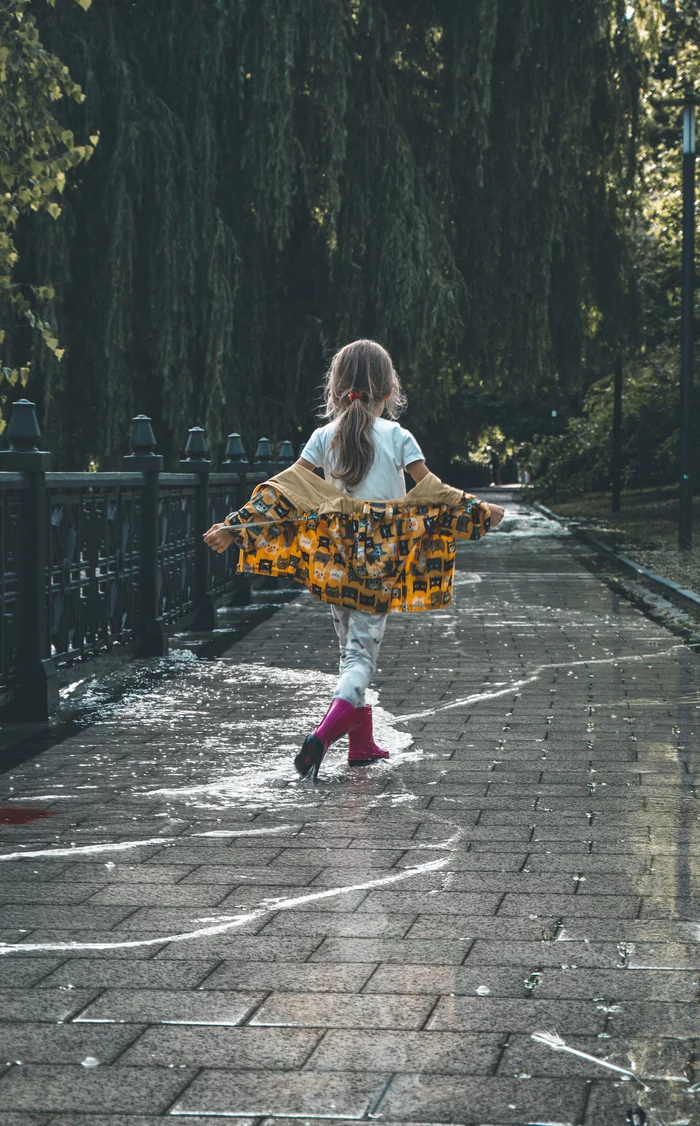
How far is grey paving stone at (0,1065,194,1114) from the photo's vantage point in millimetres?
3064

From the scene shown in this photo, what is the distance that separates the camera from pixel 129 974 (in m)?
3.89

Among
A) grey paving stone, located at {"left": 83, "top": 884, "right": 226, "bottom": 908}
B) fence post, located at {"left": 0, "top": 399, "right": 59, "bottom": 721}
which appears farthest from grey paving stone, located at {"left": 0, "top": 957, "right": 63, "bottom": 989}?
fence post, located at {"left": 0, "top": 399, "right": 59, "bottom": 721}

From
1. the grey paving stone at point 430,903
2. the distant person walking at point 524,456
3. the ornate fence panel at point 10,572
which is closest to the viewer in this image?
the grey paving stone at point 430,903

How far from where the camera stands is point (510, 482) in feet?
272

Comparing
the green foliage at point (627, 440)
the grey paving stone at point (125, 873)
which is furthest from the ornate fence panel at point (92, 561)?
the green foliage at point (627, 440)

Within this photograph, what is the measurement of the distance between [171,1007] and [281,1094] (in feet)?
1.93

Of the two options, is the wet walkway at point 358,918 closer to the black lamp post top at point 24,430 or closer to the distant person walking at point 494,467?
the black lamp post top at point 24,430

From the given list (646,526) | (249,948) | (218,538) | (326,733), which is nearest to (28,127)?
(218,538)

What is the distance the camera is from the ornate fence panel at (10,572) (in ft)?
25.4

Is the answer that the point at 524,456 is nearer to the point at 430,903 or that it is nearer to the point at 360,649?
the point at 360,649

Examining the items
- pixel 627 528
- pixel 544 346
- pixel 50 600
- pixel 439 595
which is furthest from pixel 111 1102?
pixel 627 528

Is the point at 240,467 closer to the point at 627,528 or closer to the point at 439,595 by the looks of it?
the point at 439,595

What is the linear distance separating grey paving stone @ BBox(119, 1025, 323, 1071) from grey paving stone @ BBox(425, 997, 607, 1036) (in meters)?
0.31

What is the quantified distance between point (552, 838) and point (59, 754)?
2628 millimetres
